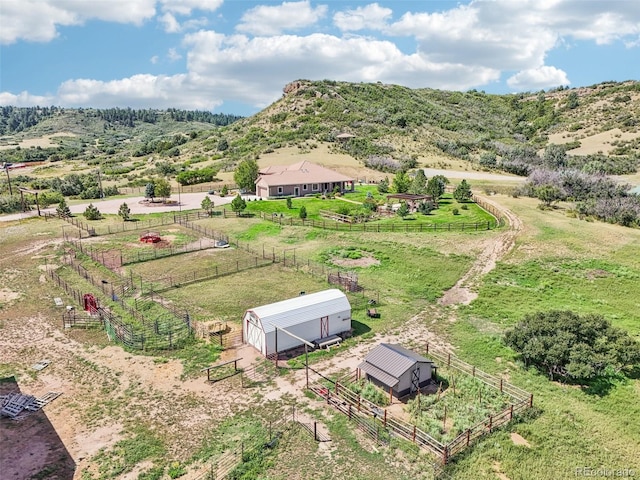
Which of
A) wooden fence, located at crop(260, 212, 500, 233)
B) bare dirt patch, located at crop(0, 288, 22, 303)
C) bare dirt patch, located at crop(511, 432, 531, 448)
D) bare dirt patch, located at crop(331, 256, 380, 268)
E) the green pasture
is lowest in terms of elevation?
bare dirt patch, located at crop(511, 432, 531, 448)

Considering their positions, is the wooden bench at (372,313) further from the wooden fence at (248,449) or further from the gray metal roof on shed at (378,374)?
the wooden fence at (248,449)

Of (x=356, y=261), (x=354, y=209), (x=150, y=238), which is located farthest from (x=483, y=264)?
(x=150, y=238)

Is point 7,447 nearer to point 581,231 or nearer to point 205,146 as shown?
point 581,231

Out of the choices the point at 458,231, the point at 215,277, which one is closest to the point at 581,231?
the point at 458,231

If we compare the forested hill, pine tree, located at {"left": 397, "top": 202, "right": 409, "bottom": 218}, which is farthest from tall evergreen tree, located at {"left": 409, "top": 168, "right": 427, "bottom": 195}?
the forested hill

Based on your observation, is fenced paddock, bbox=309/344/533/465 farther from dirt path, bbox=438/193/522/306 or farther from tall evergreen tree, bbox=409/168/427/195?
tall evergreen tree, bbox=409/168/427/195

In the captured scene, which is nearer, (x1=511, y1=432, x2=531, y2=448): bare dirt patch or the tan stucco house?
(x1=511, y1=432, x2=531, y2=448): bare dirt patch
